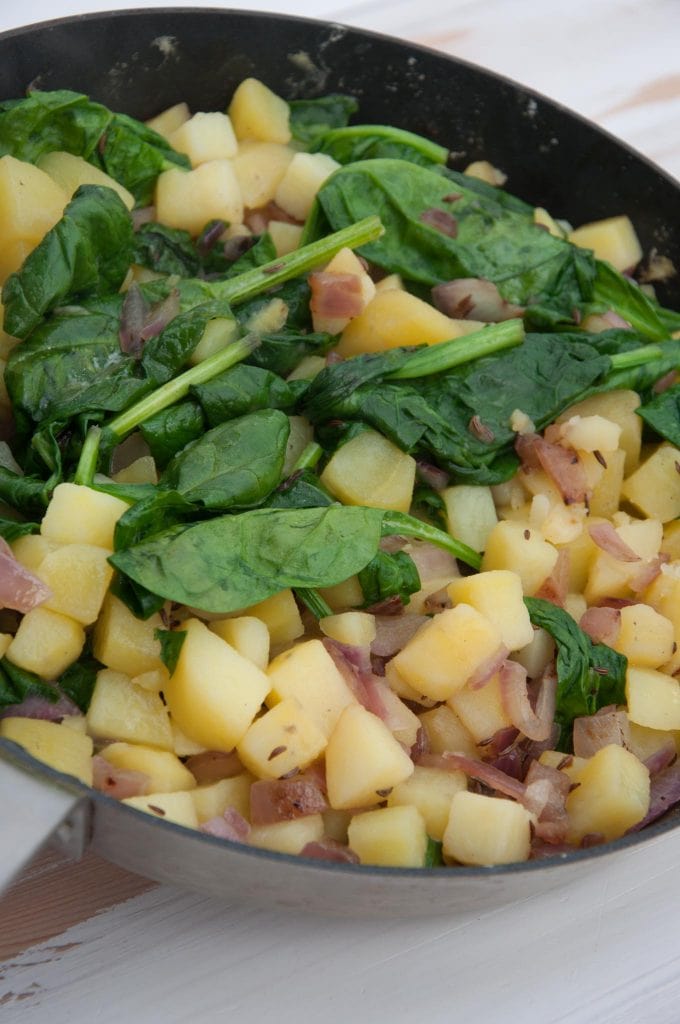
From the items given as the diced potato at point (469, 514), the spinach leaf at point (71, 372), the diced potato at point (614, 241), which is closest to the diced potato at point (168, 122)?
the spinach leaf at point (71, 372)

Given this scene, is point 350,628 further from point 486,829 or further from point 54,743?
point 54,743

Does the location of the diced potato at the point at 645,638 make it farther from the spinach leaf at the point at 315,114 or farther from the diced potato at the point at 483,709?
the spinach leaf at the point at 315,114

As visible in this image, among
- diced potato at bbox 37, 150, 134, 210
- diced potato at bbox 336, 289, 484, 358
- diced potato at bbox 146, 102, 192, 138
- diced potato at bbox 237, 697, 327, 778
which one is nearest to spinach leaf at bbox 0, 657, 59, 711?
diced potato at bbox 237, 697, 327, 778

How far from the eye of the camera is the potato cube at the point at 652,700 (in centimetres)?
213

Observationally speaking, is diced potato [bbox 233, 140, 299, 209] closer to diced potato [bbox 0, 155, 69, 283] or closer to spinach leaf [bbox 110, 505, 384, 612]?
diced potato [bbox 0, 155, 69, 283]

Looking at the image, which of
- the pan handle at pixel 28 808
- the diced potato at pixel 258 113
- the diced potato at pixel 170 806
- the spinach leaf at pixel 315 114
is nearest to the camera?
the pan handle at pixel 28 808

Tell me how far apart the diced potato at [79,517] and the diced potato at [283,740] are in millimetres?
429

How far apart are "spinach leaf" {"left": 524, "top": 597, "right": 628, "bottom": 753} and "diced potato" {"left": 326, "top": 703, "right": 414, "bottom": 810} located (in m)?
0.38

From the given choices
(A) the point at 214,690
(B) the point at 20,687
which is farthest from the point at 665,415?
(B) the point at 20,687

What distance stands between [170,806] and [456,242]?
1529 millimetres

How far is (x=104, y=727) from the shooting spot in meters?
1.92

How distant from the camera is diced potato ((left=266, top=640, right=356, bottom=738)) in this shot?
6.38 feet

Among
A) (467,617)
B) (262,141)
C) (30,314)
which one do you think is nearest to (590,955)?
(467,617)

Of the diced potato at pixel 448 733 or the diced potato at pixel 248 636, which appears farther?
the diced potato at pixel 448 733
